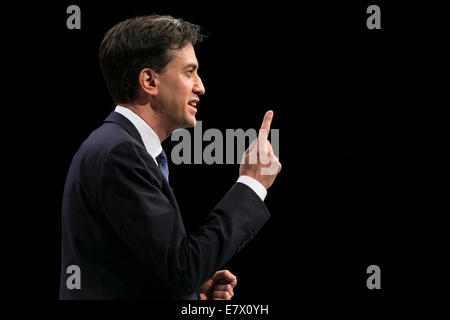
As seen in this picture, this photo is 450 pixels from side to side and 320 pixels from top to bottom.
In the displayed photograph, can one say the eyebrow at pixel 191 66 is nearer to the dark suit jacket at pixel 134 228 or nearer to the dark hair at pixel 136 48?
the dark hair at pixel 136 48

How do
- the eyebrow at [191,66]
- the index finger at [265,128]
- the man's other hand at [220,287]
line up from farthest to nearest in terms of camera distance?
the man's other hand at [220,287] → the eyebrow at [191,66] → the index finger at [265,128]

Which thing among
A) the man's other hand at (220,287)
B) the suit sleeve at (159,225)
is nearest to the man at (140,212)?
the suit sleeve at (159,225)

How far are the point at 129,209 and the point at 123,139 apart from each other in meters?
0.16

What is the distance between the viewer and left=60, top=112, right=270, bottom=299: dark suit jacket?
1.12 m

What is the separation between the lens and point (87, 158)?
1194 millimetres

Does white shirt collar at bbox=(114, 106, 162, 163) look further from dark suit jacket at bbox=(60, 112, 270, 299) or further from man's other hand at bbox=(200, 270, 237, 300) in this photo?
man's other hand at bbox=(200, 270, 237, 300)

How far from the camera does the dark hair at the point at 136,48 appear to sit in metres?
1.38

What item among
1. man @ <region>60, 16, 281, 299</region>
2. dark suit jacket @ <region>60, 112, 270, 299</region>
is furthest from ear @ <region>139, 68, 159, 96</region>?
dark suit jacket @ <region>60, 112, 270, 299</region>

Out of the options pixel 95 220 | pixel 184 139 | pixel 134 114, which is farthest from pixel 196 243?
pixel 184 139

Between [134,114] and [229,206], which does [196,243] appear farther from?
[134,114]

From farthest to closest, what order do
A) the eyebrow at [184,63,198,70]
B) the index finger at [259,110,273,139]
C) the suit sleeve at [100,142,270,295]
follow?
the eyebrow at [184,63,198,70], the index finger at [259,110,273,139], the suit sleeve at [100,142,270,295]

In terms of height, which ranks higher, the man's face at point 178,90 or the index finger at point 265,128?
the man's face at point 178,90

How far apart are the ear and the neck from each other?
38 millimetres

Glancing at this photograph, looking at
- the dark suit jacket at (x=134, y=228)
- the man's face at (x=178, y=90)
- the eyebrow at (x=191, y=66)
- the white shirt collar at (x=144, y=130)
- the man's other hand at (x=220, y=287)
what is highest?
the eyebrow at (x=191, y=66)
